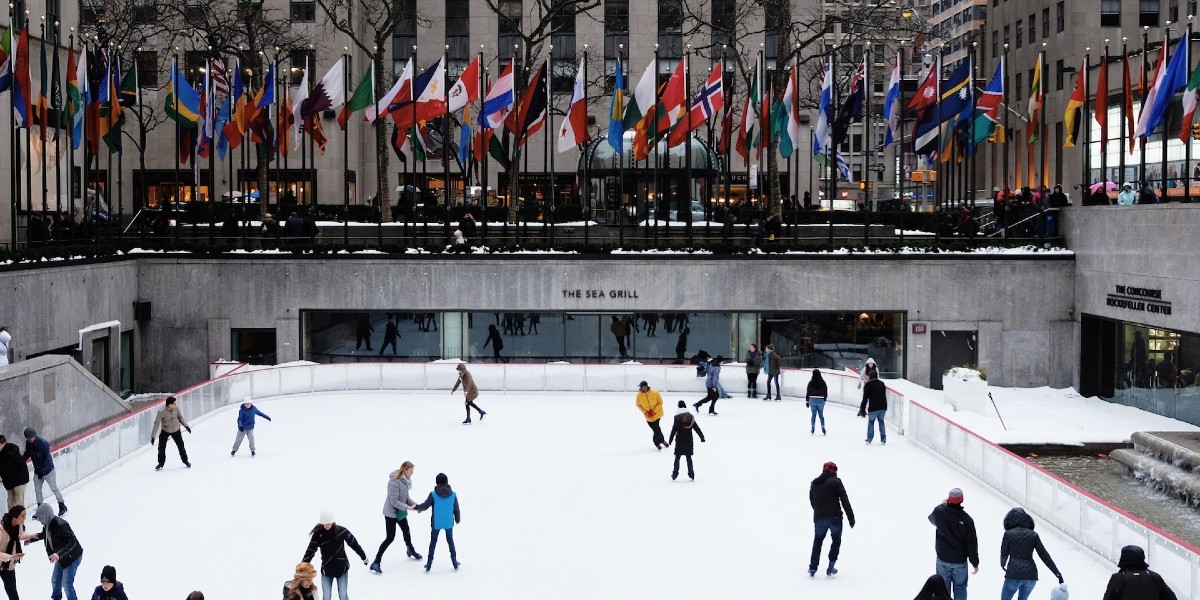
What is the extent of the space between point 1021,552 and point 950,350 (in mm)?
20578

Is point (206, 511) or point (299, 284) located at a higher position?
point (299, 284)

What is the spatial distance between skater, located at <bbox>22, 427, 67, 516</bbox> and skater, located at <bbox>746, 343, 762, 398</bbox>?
15.0 meters

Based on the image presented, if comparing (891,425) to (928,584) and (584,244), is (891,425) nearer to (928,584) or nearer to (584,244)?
(584,244)

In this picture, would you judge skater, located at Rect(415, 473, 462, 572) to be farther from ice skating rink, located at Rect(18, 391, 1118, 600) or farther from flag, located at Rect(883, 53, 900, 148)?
flag, located at Rect(883, 53, 900, 148)

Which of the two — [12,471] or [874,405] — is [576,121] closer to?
[874,405]

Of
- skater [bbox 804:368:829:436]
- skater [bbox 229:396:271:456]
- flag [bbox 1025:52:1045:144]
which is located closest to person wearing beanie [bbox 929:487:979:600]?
skater [bbox 804:368:829:436]

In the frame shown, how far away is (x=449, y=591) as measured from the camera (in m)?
12.5

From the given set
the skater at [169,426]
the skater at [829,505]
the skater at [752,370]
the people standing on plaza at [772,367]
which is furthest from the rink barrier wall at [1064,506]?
the skater at [169,426]

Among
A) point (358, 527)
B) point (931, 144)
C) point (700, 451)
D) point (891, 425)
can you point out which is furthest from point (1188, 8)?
point (358, 527)

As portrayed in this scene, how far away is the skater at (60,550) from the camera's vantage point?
11445mm

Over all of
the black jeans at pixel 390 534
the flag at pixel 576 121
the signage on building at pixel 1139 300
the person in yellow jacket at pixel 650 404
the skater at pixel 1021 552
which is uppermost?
the flag at pixel 576 121

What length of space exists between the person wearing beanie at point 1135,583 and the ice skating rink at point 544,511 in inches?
141

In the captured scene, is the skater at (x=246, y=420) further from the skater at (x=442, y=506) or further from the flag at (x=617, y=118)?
the flag at (x=617, y=118)

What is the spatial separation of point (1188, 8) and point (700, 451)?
51.8 meters
